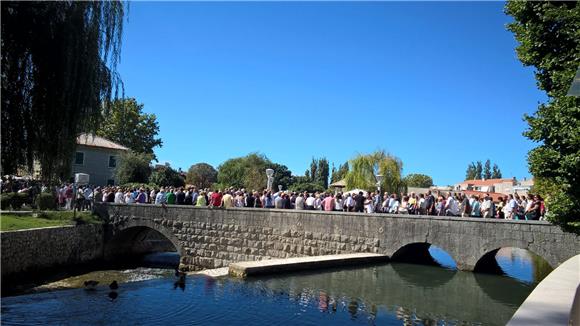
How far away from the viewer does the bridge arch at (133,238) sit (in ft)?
78.0

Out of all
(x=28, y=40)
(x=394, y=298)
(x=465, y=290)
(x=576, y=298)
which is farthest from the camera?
(x=465, y=290)

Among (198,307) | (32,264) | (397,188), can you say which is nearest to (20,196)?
(32,264)

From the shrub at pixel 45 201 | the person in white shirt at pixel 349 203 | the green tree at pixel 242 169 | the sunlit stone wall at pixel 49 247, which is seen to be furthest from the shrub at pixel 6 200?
the green tree at pixel 242 169

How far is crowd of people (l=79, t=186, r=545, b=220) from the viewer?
52.2 feet

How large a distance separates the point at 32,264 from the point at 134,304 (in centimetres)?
1391

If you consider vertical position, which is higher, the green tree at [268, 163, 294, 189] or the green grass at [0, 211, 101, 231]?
the green tree at [268, 163, 294, 189]

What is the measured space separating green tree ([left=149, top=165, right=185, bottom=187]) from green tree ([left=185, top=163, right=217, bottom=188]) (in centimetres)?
2395

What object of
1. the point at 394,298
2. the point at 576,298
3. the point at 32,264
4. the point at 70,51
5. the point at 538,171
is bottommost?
the point at 32,264

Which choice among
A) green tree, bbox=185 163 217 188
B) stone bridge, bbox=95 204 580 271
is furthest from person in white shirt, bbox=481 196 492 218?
green tree, bbox=185 163 217 188

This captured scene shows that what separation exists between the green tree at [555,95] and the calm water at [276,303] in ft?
8.63

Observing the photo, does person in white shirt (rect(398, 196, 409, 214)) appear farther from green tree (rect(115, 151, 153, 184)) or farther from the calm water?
green tree (rect(115, 151, 153, 184))

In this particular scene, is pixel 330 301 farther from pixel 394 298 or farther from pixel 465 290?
pixel 465 290

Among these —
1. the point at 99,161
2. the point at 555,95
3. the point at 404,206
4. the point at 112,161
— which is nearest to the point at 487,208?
the point at 404,206

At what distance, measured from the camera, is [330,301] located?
9141 millimetres
